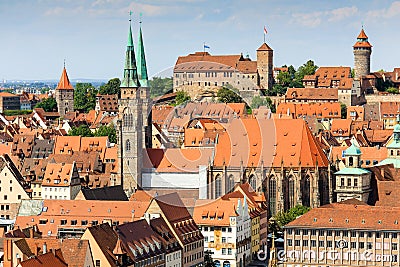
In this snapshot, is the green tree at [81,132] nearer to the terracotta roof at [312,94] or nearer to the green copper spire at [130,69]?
the terracotta roof at [312,94]

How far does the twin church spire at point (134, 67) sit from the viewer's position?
10856 cm

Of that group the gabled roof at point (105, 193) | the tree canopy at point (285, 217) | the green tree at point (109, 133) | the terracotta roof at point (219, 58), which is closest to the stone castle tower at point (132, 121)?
the gabled roof at point (105, 193)

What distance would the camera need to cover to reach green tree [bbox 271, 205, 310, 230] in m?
96.7

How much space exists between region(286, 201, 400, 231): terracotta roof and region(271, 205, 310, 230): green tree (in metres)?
9.42

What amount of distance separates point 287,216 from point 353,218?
1305cm

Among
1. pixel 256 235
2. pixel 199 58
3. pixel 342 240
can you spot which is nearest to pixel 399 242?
pixel 342 240

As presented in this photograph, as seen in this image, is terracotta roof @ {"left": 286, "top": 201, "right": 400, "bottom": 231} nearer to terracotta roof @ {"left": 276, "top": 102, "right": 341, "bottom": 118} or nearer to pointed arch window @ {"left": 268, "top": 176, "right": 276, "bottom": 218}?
pointed arch window @ {"left": 268, "top": 176, "right": 276, "bottom": 218}

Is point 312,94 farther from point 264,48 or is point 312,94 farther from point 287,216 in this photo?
point 287,216

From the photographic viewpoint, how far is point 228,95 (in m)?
149

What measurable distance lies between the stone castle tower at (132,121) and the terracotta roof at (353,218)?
2438 cm

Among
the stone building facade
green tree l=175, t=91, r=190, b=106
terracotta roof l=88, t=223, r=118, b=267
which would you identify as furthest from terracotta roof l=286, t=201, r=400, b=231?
the stone building facade

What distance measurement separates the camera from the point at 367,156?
11844 cm

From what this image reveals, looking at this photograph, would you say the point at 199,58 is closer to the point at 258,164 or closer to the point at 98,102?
the point at 98,102

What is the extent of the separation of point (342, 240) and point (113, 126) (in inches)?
2677
